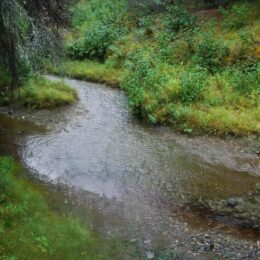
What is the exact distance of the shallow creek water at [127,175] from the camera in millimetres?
9461

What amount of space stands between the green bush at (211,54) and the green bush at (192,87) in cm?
196

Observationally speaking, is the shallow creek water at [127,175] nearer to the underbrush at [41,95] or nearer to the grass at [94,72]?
the underbrush at [41,95]

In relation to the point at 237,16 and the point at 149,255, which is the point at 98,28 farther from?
the point at 149,255

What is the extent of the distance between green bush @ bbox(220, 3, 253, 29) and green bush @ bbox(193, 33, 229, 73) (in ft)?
6.12

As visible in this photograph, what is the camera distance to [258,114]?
14.9 meters

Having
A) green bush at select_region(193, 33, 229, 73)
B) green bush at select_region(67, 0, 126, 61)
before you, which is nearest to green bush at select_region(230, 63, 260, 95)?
green bush at select_region(193, 33, 229, 73)

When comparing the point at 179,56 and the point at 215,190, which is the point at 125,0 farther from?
the point at 215,190

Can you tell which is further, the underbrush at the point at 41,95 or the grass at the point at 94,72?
the grass at the point at 94,72

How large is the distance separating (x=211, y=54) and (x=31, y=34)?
10075mm

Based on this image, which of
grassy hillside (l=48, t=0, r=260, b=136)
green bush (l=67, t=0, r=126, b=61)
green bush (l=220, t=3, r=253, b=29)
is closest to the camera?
grassy hillside (l=48, t=0, r=260, b=136)

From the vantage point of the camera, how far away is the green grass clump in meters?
17.3

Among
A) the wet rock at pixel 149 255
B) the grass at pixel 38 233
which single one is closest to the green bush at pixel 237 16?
the grass at pixel 38 233

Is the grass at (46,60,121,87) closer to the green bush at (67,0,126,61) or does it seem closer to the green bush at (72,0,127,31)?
the green bush at (67,0,126,61)

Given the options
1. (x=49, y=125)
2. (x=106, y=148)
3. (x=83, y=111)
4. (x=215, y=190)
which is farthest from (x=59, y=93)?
(x=215, y=190)
